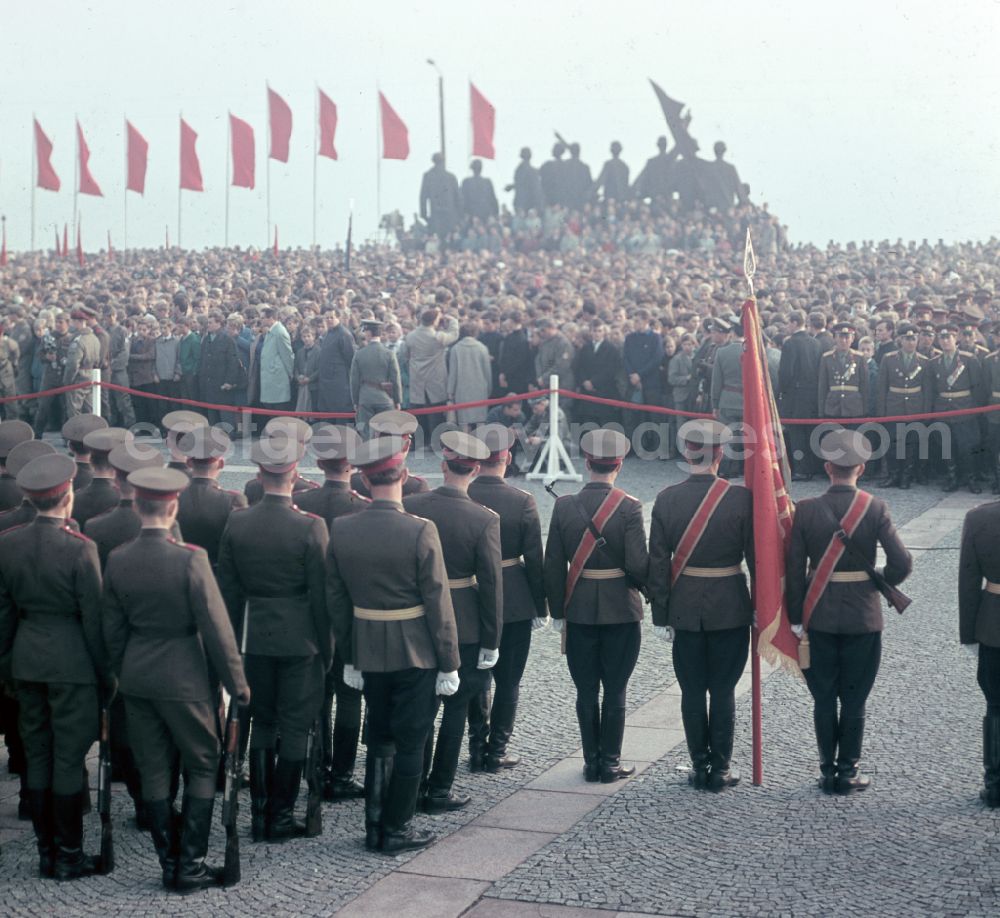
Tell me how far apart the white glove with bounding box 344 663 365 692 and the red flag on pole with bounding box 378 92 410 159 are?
32526mm

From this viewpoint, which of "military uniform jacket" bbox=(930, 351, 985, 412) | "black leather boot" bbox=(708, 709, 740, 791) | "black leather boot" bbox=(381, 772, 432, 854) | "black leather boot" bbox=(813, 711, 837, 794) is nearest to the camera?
"black leather boot" bbox=(381, 772, 432, 854)

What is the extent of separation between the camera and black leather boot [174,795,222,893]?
5.54 meters

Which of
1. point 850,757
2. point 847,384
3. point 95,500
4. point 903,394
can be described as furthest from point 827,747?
point 847,384

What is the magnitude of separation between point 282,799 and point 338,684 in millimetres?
778

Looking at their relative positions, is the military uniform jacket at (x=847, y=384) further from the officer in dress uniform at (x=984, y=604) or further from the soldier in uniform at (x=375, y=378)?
the officer in dress uniform at (x=984, y=604)

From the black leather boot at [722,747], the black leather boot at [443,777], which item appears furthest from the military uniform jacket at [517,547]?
the black leather boot at [722,747]

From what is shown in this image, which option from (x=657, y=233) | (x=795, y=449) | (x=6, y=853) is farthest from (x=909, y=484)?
(x=657, y=233)

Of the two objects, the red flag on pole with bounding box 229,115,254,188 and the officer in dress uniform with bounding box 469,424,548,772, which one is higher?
the red flag on pole with bounding box 229,115,254,188

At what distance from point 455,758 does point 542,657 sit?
2587mm

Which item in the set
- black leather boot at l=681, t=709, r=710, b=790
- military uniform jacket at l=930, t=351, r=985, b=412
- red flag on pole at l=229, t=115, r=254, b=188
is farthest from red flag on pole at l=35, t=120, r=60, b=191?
black leather boot at l=681, t=709, r=710, b=790

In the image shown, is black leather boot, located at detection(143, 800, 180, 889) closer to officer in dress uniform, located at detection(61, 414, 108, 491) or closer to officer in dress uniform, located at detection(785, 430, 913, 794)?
officer in dress uniform, located at detection(61, 414, 108, 491)

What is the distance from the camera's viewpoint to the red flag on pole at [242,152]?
128 feet

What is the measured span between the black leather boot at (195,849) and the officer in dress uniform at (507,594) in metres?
1.70

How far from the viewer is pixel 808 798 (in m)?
6.48
